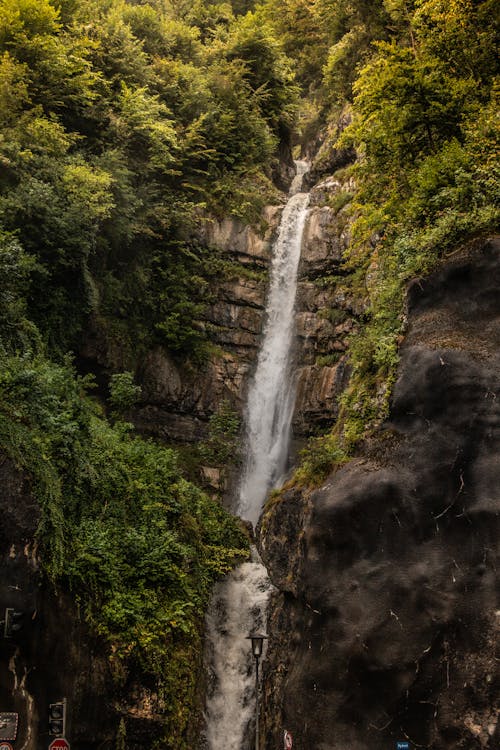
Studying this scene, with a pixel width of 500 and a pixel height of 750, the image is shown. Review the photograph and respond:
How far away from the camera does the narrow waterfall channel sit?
13180mm

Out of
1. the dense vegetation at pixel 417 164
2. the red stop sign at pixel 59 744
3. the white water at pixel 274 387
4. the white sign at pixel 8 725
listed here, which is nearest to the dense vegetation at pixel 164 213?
the dense vegetation at pixel 417 164

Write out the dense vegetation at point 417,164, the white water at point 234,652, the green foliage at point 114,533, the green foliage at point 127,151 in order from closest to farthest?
the green foliage at point 114,533, the dense vegetation at point 417,164, the white water at point 234,652, the green foliage at point 127,151

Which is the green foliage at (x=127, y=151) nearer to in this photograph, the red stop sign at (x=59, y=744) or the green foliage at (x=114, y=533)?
Result: the green foliage at (x=114, y=533)

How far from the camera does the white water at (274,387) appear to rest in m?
21.2

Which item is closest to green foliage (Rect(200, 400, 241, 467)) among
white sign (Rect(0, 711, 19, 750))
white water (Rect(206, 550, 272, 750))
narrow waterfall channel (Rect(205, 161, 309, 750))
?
narrow waterfall channel (Rect(205, 161, 309, 750))

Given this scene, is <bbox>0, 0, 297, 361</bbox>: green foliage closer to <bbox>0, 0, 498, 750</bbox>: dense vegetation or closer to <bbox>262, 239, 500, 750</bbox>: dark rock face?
<bbox>0, 0, 498, 750</bbox>: dense vegetation

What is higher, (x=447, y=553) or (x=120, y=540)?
(x=447, y=553)

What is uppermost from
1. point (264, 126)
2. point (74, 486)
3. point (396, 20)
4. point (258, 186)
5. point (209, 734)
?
point (396, 20)

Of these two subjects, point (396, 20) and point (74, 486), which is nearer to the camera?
point (74, 486)

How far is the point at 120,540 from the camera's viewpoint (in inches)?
473

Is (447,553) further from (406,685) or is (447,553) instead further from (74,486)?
(74,486)

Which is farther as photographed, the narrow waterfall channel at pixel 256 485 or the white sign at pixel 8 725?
the narrow waterfall channel at pixel 256 485

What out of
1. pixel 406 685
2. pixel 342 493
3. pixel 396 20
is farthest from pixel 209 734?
pixel 396 20

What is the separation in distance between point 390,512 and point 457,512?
1.14 meters
